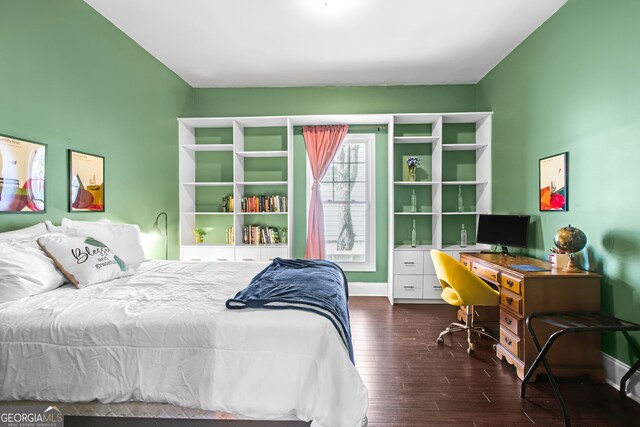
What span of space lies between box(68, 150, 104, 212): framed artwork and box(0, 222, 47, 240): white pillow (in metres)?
0.42

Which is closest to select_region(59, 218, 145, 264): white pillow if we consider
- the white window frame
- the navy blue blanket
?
the navy blue blanket

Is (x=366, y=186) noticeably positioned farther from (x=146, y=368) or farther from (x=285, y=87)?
(x=146, y=368)

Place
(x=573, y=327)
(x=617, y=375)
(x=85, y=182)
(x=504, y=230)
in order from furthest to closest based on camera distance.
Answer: (x=504, y=230), (x=85, y=182), (x=617, y=375), (x=573, y=327)

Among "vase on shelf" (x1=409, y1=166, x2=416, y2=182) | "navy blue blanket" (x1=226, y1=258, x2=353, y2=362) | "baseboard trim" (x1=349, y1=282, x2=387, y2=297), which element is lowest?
"baseboard trim" (x1=349, y1=282, x2=387, y2=297)

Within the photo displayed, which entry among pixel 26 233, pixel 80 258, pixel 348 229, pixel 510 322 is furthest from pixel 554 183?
pixel 26 233

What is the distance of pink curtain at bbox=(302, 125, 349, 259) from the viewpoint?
4465 millimetres

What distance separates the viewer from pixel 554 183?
9.34ft

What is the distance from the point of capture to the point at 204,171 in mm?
4672

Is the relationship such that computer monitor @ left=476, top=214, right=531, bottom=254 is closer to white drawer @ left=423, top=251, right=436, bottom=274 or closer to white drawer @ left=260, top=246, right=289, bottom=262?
white drawer @ left=423, top=251, right=436, bottom=274

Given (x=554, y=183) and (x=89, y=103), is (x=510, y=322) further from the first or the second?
(x=89, y=103)

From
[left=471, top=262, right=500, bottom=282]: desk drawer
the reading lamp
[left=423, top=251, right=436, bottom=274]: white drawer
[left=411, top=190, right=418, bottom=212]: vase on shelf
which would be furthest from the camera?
[left=411, top=190, right=418, bottom=212]: vase on shelf

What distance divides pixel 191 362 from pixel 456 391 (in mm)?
1746

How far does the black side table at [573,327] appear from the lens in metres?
1.80

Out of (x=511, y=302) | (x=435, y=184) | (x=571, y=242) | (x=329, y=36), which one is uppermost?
(x=329, y=36)
